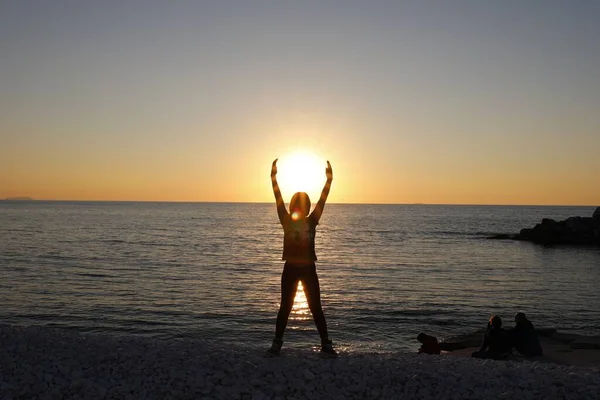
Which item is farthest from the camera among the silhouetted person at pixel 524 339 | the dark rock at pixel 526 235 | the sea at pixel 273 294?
the dark rock at pixel 526 235

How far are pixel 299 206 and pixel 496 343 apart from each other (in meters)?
6.98

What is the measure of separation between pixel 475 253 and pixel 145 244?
113ft

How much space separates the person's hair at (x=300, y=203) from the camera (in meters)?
8.73

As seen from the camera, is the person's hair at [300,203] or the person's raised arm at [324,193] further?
the person's hair at [300,203]

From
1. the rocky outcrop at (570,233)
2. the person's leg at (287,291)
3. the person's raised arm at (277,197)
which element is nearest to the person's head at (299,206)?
the person's raised arm at (277,197)

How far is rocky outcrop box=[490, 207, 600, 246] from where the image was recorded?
215 feet

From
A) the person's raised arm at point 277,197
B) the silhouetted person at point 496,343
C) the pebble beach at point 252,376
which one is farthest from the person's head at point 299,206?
the silhouetted person at point 496,343

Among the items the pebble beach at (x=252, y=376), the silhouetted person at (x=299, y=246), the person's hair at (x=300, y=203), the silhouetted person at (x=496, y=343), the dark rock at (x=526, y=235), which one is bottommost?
the silhouetted person at (x=496, y=343)

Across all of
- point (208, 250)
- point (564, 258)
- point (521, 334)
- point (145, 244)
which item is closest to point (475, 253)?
point (564, 258)

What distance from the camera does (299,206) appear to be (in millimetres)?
8742

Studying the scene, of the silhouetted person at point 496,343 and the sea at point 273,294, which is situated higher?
the silhouetted person at point 496,343

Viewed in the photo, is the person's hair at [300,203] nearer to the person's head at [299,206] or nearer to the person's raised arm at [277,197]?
the person's head at [299,206]

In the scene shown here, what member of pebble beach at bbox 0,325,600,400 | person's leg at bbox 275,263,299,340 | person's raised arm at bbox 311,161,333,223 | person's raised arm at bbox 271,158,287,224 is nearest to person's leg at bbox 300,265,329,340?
person's leg at bbox 275,263,299,340

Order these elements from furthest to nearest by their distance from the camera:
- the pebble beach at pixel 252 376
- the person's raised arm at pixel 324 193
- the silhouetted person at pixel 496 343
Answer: the silhouetted person at pixel 496 343
the person's raised arm at pixel 324 193
the pebble beach at pixel 252 376
